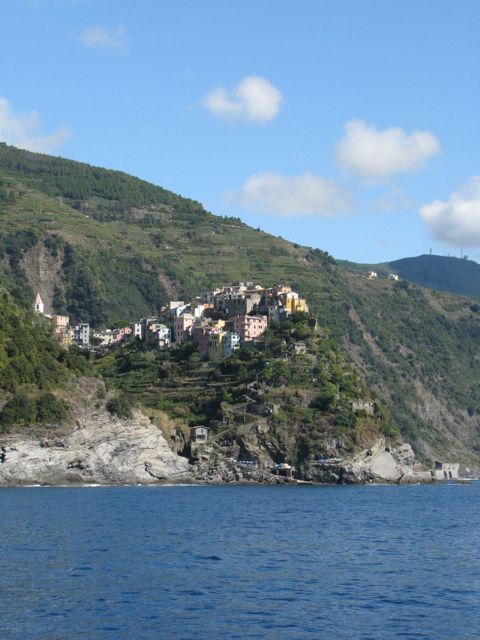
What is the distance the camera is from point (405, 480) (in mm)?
149625

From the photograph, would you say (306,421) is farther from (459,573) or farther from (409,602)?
(409,602)

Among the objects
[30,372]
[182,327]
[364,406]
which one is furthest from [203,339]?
[30,372]

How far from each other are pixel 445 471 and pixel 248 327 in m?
48.2

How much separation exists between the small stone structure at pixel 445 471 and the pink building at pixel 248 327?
38529 mm

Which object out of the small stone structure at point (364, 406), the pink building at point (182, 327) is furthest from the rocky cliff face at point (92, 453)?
the pink building at point (182, 327)

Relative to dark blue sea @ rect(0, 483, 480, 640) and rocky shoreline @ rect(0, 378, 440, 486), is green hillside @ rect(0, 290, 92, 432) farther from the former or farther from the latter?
dark blue sea @ rect(0, 483, 480, 640)

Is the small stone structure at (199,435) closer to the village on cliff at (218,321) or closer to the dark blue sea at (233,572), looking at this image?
the village on cliff at (218,321)

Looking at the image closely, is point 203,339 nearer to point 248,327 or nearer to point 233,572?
point 248,327

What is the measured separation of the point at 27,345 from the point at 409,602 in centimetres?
8681

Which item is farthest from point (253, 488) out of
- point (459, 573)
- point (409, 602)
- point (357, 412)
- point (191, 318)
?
point (409, 602)

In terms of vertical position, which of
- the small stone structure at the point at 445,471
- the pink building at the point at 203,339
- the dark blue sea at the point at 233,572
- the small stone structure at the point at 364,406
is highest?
the pink building at the point at 203,339

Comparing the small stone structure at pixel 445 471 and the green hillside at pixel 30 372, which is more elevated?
the green hillside at pixel 30 372

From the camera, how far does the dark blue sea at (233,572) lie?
43.2m

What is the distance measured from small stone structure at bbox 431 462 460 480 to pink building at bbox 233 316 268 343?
3853 centimetres
